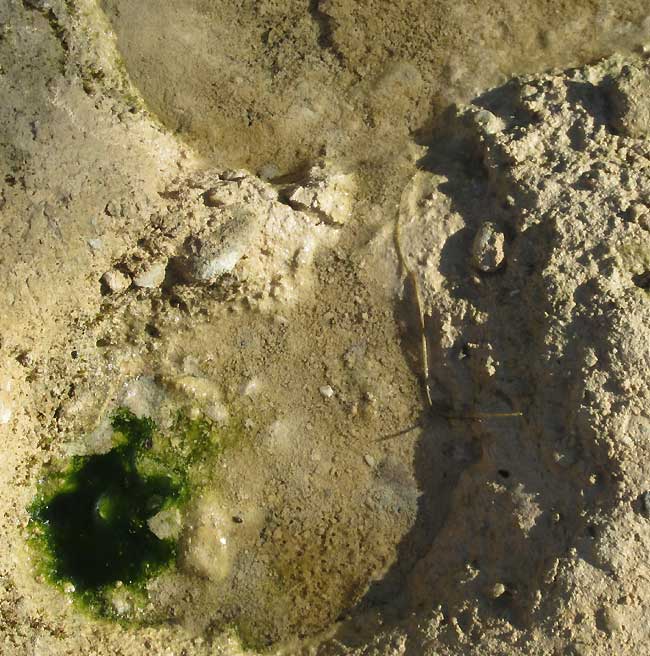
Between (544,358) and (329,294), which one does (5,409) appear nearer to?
(329,294)

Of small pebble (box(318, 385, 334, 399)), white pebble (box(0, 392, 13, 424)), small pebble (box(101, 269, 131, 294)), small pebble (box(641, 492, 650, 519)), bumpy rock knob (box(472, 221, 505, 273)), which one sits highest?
bumpy rock knob (box(472, 221, 505, 273))

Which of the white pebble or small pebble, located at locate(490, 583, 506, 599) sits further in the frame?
the white pebble

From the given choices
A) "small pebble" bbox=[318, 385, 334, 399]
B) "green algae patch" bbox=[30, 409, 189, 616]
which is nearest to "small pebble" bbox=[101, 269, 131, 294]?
"green algae patch" bbox=[30, 409, 189, 616]

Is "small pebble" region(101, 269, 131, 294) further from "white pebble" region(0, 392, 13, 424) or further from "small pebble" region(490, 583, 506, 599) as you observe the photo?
"small pebble" region(490, 583, 506, 599)

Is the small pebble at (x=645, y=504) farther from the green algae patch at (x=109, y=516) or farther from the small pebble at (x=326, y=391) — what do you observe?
the green algae patch at (x=109, y=516)

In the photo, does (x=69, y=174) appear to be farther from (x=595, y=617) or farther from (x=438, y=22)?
(x=595, y=617)

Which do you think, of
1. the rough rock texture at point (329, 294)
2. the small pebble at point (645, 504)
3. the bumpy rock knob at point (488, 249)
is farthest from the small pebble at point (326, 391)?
the small pebble at point (645, 504)

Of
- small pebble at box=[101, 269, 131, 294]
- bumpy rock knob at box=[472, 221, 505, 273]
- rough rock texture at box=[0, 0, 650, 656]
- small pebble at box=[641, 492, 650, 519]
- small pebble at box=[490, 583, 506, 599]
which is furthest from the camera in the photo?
small pebble at box=[101, 269, 131, 294]
